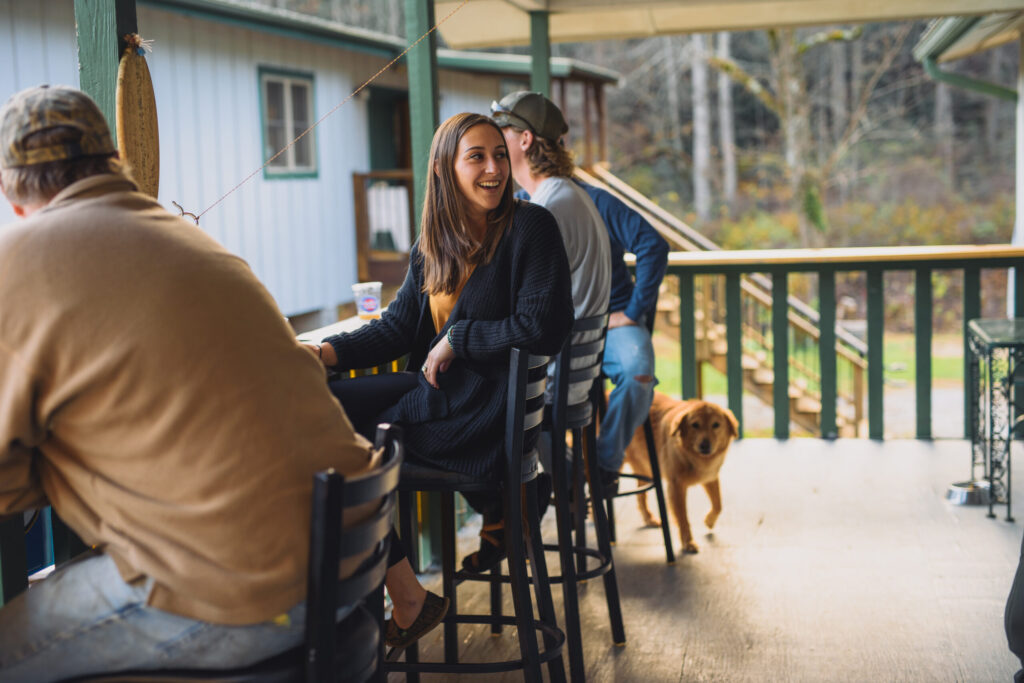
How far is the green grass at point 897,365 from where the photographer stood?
13.4 metres

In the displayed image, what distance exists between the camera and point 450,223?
257 cm

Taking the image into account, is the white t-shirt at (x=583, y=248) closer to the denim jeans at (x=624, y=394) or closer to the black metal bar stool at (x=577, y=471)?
the black metal bar stool at (x=577, y=471)

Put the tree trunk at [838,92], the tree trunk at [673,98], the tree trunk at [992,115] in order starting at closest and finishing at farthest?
the tree trunk at [992,115] → the tree trunk at [838,92] → the tree trunk at [673,98]

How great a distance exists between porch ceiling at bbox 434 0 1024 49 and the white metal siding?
2.81m

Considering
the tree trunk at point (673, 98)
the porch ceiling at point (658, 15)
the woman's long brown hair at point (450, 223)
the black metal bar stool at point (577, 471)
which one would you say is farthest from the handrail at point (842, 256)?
the tree trunk at point (673, 98)

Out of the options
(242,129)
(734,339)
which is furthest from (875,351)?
(242,129)

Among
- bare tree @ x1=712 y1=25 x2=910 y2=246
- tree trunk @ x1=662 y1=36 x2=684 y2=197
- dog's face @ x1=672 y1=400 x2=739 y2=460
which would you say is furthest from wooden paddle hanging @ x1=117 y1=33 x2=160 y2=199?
tree trunk @ x1=662 y1=36 x2=684 y2=197

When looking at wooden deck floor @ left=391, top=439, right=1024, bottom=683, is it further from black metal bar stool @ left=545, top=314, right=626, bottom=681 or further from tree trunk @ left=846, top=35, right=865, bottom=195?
tree trunk @ left=846, top=35, right=865, bottom=195

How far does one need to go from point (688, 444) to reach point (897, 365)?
11314 millimetres

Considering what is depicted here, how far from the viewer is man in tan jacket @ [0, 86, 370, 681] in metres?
1.40

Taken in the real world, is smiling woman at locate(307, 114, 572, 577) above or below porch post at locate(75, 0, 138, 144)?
below

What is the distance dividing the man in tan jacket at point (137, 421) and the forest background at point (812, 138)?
16.9m

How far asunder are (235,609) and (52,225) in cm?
57

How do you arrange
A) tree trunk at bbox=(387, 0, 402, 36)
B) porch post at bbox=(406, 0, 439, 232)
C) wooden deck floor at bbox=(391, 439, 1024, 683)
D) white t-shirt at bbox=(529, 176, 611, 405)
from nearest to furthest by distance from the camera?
wooden deck floor at bbox=(391, 439, 1024, 683) < white t-shirt at bbox=(529, 176, 611, 405) < porch post at bbox=(406, 0, 439, 232) < tree trunk at bbox=(387, 0, 402, 36)
